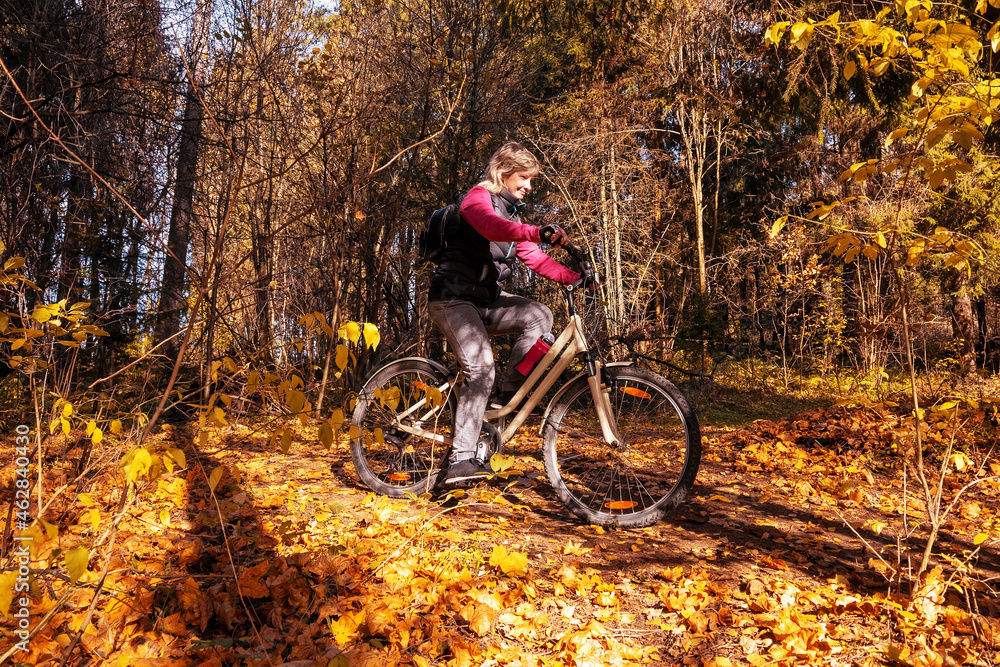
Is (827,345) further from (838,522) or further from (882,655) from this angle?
(882,655)

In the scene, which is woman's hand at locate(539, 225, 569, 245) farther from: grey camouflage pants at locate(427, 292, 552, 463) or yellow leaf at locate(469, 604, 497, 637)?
yellow leaf at locate(469, 604, 497, 637)

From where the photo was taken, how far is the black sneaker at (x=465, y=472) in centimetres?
347

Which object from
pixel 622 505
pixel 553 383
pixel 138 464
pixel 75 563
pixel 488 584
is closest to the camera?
pixel 75 563

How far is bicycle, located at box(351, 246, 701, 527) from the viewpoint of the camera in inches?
133

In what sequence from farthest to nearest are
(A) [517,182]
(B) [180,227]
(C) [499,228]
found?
1. (B) [180,227]
2. (A) [517,182]
3. (C) [499,228]

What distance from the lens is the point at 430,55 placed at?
23.0ft

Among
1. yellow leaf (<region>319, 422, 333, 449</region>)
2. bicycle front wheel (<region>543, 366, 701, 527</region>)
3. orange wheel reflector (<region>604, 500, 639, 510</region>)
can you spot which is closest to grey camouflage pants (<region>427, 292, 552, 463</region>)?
bicycle front wheel (<region>543, 366, 701, 527</region>)

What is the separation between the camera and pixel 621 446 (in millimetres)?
3518

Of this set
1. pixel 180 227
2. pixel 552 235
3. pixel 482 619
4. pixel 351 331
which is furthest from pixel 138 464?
pixel 180 227

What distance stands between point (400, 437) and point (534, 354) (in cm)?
107

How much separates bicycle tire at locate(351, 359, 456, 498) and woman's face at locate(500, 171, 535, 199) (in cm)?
121

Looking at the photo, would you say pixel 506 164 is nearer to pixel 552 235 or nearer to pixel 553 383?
pixel 552 235

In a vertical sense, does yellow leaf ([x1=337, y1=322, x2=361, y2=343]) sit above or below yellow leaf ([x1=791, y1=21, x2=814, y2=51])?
below

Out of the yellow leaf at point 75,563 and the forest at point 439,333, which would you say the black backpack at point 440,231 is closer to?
the forest at point 439,333
